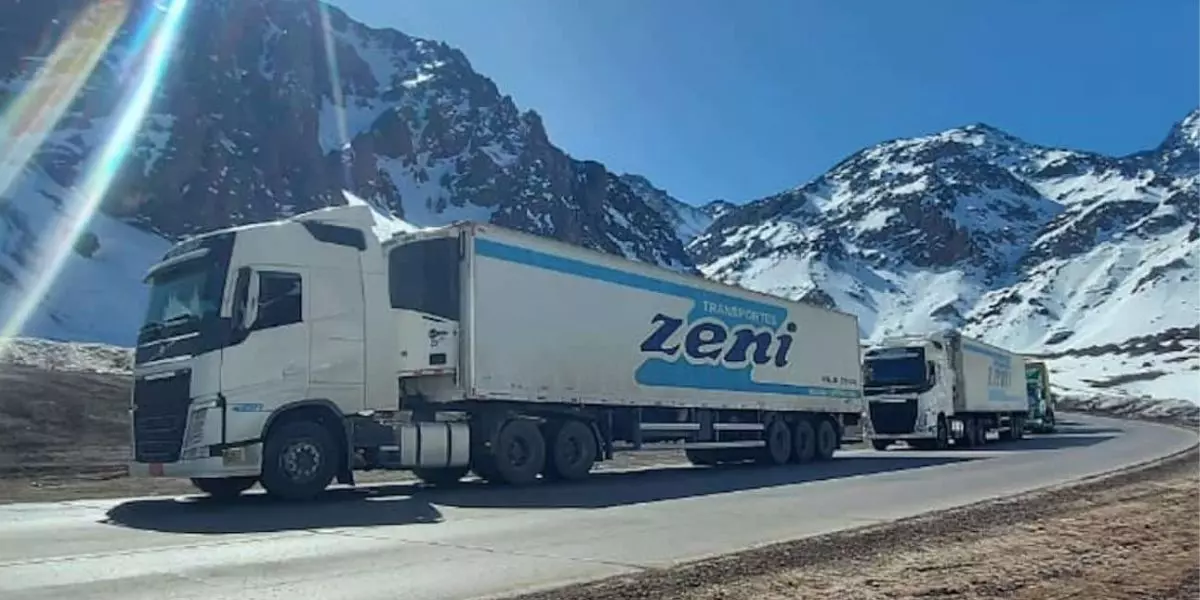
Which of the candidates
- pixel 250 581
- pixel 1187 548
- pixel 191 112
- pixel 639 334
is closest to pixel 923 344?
pixel 639 334

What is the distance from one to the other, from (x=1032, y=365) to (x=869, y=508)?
1555 inches

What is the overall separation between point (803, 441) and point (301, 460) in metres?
13.6

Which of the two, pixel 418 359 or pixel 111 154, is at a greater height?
pixel 111 154

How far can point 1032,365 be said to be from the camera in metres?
49.4

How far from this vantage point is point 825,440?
997 inches

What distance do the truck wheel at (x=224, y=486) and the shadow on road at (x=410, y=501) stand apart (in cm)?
17

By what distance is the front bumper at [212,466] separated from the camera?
41.7 ft

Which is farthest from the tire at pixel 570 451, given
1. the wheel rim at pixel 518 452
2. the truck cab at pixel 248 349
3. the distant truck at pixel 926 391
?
the distant truck at pixel 926 391

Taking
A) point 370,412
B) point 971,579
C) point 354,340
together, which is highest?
point 354,340

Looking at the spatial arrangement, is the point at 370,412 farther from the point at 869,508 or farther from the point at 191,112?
the point at 191,112

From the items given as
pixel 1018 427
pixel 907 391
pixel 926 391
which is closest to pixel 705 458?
pixel 907 391

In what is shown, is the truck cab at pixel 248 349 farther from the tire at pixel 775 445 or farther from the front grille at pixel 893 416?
the front grille at pixel 893 416

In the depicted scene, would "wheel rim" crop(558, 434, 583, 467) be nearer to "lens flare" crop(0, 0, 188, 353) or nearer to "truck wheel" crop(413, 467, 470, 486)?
"truck wheel" crop(413, 467, 470, 486)

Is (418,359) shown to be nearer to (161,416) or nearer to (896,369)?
(161,416)
